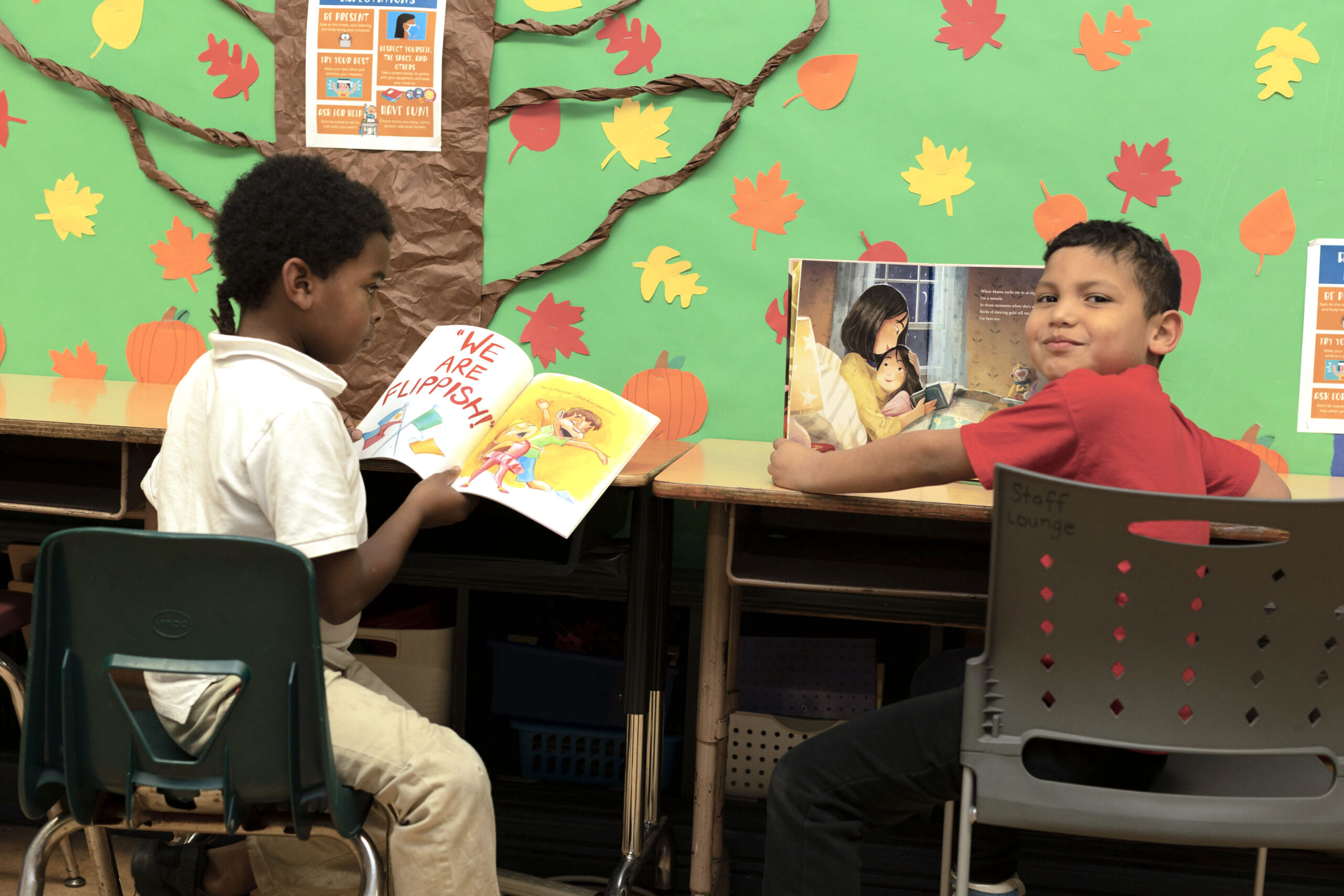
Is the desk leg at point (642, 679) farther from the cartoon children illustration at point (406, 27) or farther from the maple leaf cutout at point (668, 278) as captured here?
the cartoon children illustration at point (406, 27)

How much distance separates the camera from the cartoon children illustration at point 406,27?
6.34ft

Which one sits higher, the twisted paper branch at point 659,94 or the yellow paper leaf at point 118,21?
the yellow paper leaf at point 118,21

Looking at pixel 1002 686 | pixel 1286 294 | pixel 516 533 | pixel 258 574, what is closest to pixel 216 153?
pixel 516 533

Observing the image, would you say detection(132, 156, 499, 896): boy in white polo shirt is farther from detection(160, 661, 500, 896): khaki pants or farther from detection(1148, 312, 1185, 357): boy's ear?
detection(1148, 312, 1185, 357): boy's ear

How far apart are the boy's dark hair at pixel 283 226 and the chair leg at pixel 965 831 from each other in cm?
92

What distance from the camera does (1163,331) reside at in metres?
1.28

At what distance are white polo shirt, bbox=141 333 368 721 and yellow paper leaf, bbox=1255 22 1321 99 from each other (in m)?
1.68

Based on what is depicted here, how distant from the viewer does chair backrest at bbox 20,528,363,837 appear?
0.91 m

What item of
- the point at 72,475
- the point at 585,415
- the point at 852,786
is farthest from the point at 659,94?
the point at 852,786

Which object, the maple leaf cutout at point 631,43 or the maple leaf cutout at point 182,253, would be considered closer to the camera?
the maple leaf cutout at point 631,43

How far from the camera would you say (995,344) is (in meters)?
1.63

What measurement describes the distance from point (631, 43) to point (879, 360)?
0.79 meters

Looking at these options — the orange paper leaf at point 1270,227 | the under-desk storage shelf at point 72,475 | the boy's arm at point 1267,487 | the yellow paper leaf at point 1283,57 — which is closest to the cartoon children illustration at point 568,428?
the under-desk storage shelf at point 72,475

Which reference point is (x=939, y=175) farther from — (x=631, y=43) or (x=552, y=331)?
(x=552, y=331)
